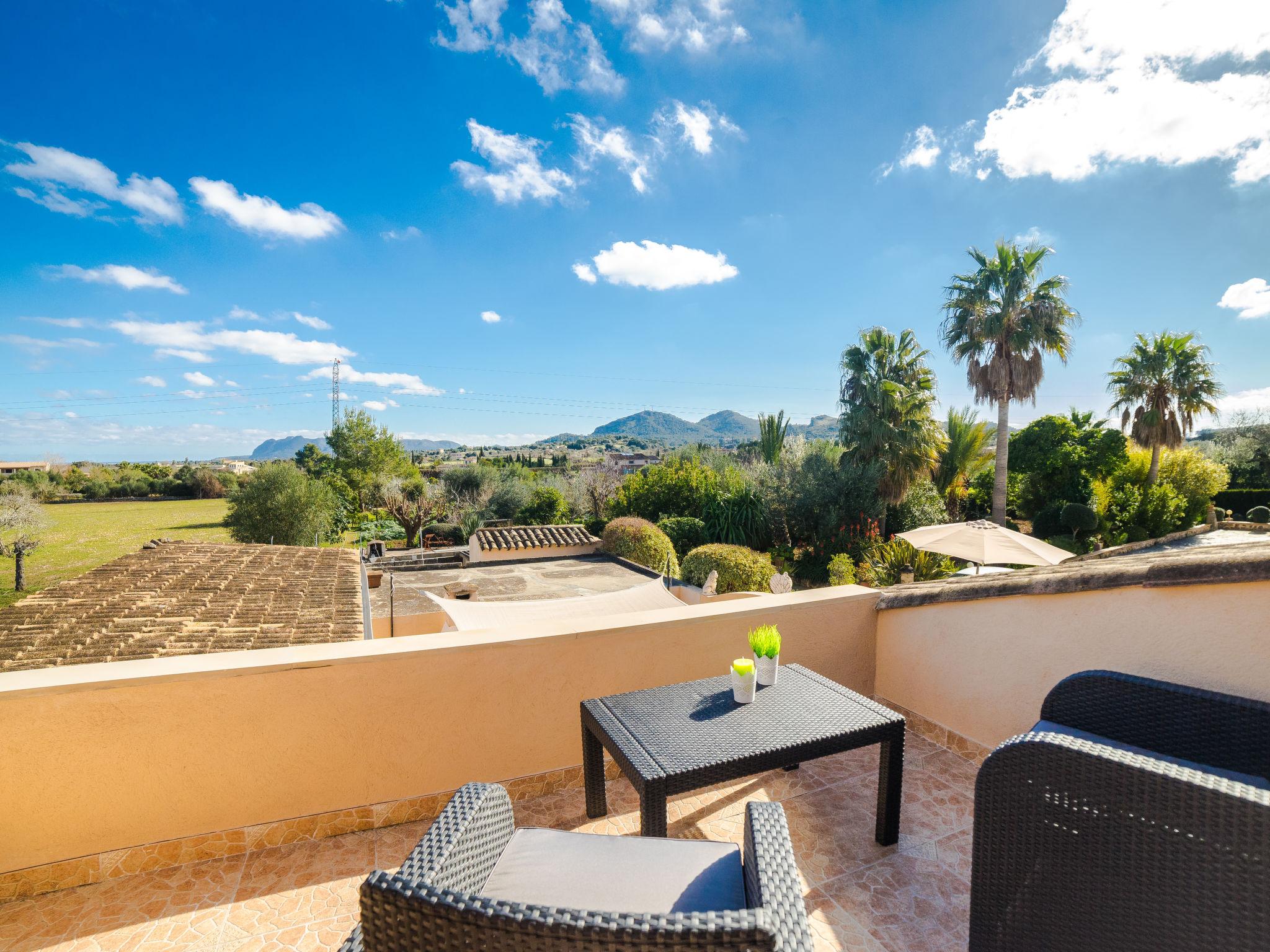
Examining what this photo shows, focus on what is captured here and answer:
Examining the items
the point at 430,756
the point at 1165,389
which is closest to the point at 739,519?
the point at 430,756

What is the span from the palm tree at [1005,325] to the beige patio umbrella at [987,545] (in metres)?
12.3

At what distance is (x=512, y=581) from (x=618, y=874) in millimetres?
11088

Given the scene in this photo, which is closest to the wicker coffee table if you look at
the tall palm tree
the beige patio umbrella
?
the beige patio umbrella

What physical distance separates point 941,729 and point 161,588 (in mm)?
6639

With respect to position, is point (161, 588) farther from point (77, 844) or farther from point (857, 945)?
point (857, 945)

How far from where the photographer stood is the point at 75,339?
52.5 meters

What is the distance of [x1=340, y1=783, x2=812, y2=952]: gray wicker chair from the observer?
82 centimetres

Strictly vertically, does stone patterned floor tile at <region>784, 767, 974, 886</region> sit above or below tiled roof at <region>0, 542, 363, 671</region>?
below

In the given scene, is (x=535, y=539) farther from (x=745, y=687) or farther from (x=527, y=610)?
(x=745, y=687)

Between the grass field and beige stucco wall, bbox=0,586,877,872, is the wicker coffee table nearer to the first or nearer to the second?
beige stucco wall, bbox=0,586,877,872

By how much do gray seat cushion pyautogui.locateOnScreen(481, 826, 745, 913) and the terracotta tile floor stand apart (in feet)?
2.61

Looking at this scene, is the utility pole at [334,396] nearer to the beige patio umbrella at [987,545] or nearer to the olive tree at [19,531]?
the olive tree at [19,531]

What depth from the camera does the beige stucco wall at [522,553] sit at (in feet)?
48.8

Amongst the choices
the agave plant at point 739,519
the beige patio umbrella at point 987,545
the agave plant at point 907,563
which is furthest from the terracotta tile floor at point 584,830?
the agave plant at point 739,519
